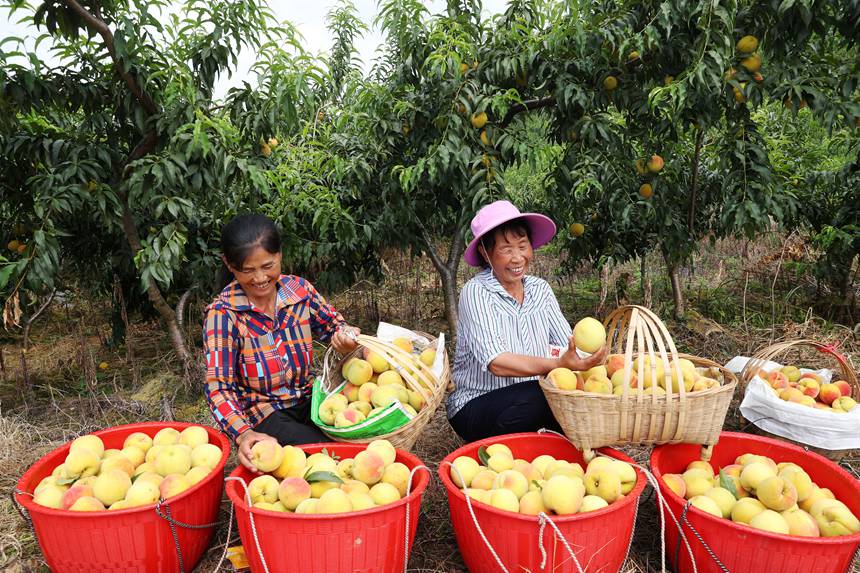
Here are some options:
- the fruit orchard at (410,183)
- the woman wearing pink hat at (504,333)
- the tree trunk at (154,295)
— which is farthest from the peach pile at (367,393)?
the tree trunk at (154,295)

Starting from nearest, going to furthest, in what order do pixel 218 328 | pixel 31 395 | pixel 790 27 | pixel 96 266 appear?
pixel 218 328, pixel 790 27, pixel 31 395, pixel 96 266

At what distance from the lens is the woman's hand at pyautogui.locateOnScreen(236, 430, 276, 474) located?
1891mm

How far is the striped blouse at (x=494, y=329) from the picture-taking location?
2.35m

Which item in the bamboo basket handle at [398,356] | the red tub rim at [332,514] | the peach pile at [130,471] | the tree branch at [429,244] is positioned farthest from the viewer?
the tree branch at [429,244]

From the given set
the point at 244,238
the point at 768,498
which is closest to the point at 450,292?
the point at 244,238

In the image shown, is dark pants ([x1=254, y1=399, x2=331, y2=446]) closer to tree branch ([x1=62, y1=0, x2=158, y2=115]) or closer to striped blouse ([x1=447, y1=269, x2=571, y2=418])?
striped blouse ([x1=447, y1=269, x2=571, y2=418])

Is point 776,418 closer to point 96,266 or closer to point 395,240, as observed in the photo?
point 395,240

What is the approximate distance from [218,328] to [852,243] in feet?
14.4

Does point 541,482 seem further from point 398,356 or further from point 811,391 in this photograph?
point 811,391

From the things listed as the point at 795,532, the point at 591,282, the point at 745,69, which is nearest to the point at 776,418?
the point at 795,532

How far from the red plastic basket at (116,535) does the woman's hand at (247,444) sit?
0.13 meters

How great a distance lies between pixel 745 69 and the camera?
300 cm

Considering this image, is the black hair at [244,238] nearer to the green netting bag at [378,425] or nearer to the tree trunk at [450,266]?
the green netting bag at [378,425]

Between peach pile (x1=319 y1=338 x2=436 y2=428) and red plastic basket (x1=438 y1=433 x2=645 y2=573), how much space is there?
0.48 meters
